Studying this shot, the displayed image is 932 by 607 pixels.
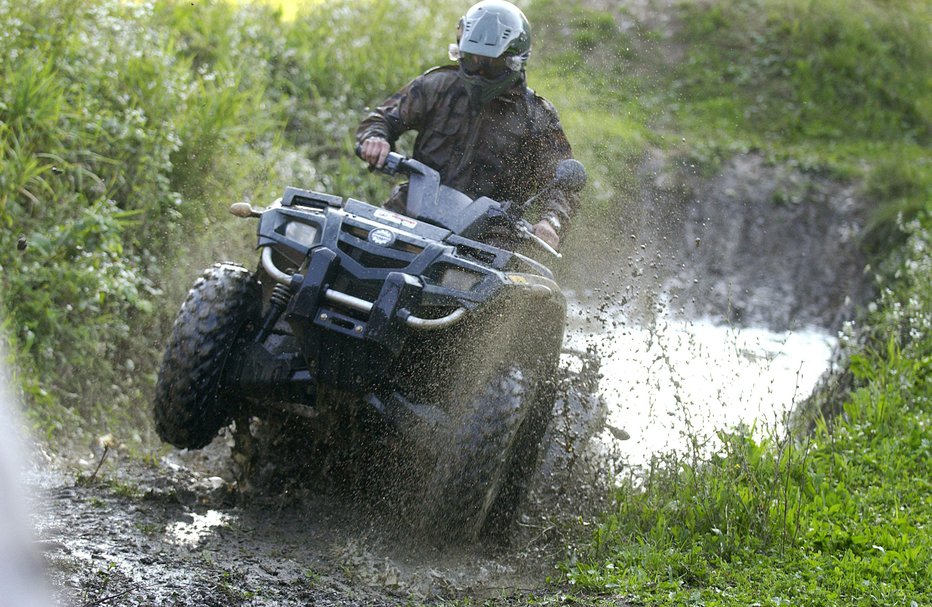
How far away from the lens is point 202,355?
16.0ft

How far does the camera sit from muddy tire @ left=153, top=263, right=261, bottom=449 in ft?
16.0

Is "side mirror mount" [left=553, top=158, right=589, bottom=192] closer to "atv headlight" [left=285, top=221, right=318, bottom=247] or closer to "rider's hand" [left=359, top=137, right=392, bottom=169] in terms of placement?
"rider's hand" [left=359, top=137, right=392, bottom=169]

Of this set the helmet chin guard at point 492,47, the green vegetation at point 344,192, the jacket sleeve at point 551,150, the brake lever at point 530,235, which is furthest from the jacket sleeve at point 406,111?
the green vegetation at point 344,192

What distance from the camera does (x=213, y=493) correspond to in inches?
213

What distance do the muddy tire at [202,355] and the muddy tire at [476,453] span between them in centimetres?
101

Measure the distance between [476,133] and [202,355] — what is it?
1.87 m

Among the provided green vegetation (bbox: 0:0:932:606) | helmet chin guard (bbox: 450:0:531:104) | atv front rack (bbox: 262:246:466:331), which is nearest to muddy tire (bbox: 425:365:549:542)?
→ atv front rack (bbox: 262:246:466:331)

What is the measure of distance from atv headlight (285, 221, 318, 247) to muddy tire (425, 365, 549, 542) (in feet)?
2.94

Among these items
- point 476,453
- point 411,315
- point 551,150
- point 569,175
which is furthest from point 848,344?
point 411,315

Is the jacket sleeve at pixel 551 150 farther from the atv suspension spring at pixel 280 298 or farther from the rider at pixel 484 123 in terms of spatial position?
the atv suspension spring at pixel 280 298

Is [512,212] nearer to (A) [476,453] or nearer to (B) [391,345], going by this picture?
(B) [391,345]

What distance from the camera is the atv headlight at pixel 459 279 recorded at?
4.67m

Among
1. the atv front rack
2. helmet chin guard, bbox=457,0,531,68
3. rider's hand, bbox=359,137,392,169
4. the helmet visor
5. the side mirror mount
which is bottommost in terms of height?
the atv front rack

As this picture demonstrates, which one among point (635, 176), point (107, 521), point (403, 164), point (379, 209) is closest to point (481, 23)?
point (403, 164)
